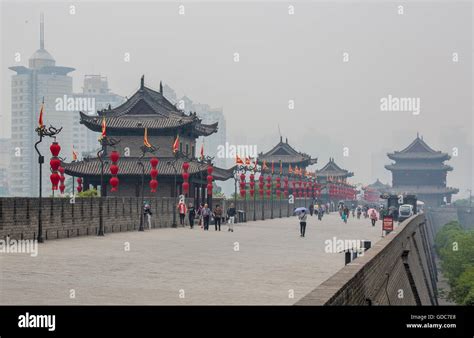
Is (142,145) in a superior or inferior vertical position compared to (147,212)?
superior

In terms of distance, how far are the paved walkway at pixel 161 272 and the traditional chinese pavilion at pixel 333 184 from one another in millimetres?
84970

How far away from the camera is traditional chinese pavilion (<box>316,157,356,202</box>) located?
4446 inches

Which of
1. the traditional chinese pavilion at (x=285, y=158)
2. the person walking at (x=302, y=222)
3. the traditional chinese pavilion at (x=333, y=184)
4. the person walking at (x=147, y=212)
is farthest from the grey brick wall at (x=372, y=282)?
the traditional chinese pavilion at (x=333, y=184)

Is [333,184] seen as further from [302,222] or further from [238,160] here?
[302,222]

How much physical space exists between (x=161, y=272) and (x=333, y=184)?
9501 cm

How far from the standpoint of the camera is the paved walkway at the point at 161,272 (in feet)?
44.6

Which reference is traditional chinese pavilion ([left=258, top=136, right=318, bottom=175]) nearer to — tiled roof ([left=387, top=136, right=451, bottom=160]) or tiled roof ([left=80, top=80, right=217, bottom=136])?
tiled roof ([left=387, top=136, right=451, bottom=160])

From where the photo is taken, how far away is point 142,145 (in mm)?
57969

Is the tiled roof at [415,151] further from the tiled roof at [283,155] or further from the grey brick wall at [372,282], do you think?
the grey brick wall at [372,282]

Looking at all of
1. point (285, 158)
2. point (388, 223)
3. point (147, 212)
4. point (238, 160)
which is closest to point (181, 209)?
point (147, 212)

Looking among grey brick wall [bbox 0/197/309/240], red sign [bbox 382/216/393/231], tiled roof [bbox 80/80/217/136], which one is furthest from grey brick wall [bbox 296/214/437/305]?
tiled roof [bbox 80/80/217/136]

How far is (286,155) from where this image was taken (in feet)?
342

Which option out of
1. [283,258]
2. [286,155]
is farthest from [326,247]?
[286,155]
